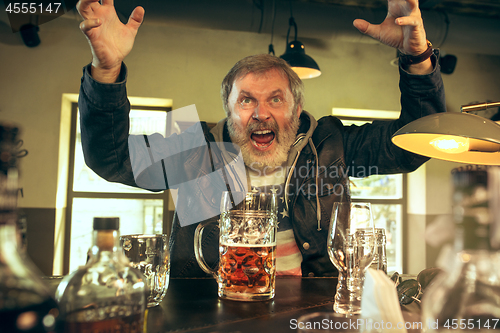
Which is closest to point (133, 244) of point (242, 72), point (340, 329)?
point (340, 329)

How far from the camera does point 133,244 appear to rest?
0.67m

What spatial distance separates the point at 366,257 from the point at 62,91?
354 centimetres

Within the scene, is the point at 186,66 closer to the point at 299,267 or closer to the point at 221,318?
the point at 299,267

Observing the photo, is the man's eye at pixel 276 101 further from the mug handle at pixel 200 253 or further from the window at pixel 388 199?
the window at pixel 388 199

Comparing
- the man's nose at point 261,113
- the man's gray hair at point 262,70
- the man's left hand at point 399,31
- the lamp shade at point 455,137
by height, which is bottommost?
the lamp shade at point 455,137

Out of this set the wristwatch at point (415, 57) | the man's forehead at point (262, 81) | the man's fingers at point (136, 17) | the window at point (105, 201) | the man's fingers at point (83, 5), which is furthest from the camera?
the window at point (105, 201)

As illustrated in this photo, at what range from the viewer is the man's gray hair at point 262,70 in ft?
5.92

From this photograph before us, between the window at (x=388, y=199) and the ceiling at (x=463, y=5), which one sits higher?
the ceiling at (x=463, y=5)

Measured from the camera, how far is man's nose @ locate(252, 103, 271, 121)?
181 cm

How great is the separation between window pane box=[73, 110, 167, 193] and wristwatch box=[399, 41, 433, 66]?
295 centimetres

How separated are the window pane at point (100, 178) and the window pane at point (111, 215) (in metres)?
0.13

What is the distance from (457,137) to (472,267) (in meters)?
0.68

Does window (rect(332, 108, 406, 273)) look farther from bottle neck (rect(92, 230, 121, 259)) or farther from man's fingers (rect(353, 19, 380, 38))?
bottle neck (rect(92, 230, 121, 259))

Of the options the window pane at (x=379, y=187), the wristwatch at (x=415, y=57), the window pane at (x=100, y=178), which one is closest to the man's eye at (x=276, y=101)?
the wristwatch at (x=415, y=57)
